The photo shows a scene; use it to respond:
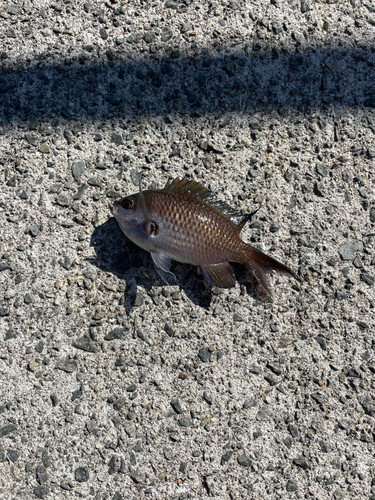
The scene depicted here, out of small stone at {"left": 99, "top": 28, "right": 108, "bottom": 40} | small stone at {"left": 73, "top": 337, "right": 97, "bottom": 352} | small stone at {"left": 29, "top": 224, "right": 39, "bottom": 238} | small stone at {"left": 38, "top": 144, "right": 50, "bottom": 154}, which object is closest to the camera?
small stone at {"left": 73, "top": 337, "right": 97, "bottom": 352}

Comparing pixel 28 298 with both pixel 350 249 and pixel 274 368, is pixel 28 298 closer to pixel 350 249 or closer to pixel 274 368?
pixel 274 368

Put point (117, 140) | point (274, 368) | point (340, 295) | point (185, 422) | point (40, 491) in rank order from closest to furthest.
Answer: point (40, 491), point (185, 422), point (274, 368), point (340, 295), point (117, 140)

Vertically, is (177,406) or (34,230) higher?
(34,230)

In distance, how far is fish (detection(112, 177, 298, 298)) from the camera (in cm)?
249

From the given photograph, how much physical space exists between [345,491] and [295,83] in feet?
7.84

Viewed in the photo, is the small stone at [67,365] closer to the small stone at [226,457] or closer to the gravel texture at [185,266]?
the gravel texture at [185,266]

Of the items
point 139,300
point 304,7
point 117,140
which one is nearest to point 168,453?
point 139,300

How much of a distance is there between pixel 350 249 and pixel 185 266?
99 centimetres

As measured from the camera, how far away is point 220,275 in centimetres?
257

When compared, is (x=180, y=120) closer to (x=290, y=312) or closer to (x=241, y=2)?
(x=241, y=2)

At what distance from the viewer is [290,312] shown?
9.03 ft

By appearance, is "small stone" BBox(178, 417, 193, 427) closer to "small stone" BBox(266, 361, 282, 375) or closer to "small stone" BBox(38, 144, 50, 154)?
"small stone" BBox(266, 361, 282, 375)

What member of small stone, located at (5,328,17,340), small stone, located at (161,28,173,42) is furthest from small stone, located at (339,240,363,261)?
small stone, located at (5,328,17,340)

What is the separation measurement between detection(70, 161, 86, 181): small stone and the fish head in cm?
45
